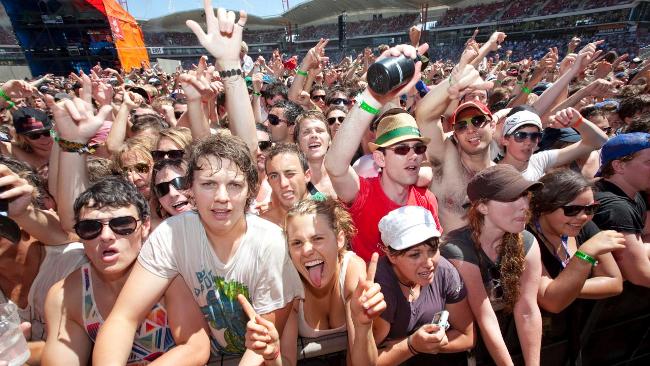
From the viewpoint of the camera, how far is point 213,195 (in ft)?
5.63

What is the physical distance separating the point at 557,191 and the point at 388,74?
1.31 meters

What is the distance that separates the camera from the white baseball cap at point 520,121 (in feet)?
9.33

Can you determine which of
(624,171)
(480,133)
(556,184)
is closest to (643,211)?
(624,171)

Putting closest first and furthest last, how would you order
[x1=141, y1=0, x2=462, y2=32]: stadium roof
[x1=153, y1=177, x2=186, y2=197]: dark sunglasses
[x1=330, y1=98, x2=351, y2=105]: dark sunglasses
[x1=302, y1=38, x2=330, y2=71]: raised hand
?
1. [x1=153, y1=177, x2=186, y2=197]: dark sunglasses
2. [x1=330, y1=98, x2=351, y2=105]: dark sunglasses
3. [x1=302, y1=38, x2=330, y2=71]: raised hand
4. [x1=141, y1=0, x2=462, y2=32]: stadium roof

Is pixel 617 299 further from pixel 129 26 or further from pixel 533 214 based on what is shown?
pixel 129 26

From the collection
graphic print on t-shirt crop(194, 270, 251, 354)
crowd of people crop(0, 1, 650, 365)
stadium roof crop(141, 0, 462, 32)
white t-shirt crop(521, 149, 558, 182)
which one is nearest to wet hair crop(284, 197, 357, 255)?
crowd of people crop(0, 1, 650, 365)

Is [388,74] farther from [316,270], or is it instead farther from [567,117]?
[567,117]

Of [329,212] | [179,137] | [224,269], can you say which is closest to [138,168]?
[179,137]

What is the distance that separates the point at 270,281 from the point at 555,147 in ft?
A: 11.6

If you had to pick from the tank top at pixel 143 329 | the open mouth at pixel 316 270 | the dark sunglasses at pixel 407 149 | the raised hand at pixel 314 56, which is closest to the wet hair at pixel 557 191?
the dark sunglasses at pixel 407 149

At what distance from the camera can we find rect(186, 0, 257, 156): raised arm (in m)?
2.66

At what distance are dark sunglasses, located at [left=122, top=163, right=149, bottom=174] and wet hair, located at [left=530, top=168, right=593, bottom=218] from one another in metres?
2.86

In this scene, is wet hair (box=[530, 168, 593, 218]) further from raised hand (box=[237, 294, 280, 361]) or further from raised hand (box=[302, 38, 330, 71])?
raised hand (box=[302, 38, 330, 71])

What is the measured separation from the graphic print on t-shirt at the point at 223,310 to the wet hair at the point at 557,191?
1.91 m
